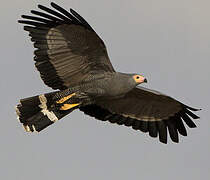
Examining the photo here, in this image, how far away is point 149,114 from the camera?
615 inches

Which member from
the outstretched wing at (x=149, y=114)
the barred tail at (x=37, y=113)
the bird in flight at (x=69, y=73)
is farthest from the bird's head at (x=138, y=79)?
the barred tail at (x=37, y=113)

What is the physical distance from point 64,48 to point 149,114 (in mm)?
2858

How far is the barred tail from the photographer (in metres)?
14.2


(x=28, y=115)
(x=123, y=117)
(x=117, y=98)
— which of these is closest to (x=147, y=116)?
(x=123, y=117)

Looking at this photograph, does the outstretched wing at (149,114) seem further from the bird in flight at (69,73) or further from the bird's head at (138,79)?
the bird's head at (138,79)

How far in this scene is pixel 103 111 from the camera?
15.2m

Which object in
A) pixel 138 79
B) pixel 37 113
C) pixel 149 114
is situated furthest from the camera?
pixel 149 114

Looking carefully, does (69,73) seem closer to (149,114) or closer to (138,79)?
(138,79)

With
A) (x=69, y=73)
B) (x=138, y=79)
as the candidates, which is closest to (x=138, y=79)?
(x=138, y=79)

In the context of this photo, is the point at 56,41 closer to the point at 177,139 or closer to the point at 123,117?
the point at 123,117

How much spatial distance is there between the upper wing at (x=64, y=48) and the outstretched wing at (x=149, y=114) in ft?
4.02

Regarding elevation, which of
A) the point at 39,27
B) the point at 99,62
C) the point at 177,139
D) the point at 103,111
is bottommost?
the point at 177,139

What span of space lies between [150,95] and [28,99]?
269 cm

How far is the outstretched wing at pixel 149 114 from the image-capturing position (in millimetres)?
15164
